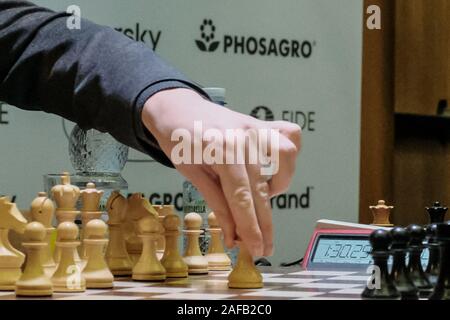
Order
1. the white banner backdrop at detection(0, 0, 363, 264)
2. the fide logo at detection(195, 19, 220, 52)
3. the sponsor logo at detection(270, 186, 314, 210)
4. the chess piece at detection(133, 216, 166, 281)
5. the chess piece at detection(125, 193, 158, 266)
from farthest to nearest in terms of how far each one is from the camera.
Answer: the sponsor logo at detection(270, 186, 314, 210) < the fide logo at detection(195, 19, 220, 52) < the white banner backdrop at detection(0, 0, 363, 264) < the chess piece at detection(125, 193, 158, 266) < the chess piece at detection(133, 216, 166, 281)

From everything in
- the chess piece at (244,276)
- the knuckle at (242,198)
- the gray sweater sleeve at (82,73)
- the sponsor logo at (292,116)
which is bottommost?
Answer: the chess piece at (244,276)

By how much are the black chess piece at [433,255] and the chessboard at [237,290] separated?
76mm

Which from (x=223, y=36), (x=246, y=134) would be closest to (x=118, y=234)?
(x=246, y=134)

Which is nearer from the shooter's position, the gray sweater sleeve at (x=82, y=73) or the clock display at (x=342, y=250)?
the gray sweater sleeve at (x=82, y=73)

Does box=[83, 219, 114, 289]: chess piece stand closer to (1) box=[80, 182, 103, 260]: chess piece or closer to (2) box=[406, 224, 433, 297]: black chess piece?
(1) box=[80, 182, 103, 260]: chess piece

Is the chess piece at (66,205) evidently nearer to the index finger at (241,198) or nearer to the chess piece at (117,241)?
the chess piece at (117,241)

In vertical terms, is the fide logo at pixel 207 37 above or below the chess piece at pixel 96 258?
above

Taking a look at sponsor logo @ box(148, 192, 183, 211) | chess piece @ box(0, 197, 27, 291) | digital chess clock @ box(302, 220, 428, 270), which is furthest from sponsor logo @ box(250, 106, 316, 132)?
chess piece @ box(0, 197, 27, 291)

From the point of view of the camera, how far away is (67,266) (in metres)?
1.11

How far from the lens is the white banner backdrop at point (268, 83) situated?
2.81 m

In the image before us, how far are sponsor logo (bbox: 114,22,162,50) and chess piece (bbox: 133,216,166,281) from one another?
5.69 ft

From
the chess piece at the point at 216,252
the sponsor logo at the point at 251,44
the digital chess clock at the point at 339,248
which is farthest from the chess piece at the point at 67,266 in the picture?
the sponsor logo at the point at 251,44

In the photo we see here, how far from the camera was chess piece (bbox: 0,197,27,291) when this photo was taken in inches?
42.6
